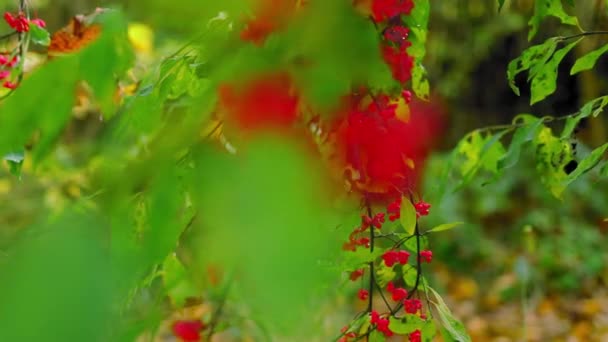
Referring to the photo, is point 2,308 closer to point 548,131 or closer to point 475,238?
point 548,131

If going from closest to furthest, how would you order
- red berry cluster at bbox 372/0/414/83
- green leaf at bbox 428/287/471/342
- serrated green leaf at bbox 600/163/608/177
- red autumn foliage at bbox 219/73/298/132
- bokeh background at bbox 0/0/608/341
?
red autumn foliage at bbox 219/73/298/132 < red berry cluster at bbox 372/0/414/83 < green leaf at bbox 428/287/471/342 < serrated green leaf at bbox 600/163/608/177 < bokeh background at bbox 0/0/608/341

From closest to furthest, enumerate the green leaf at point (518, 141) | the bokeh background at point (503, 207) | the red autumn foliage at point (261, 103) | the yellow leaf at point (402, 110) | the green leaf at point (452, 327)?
1. the red autumn foliage at point (261, 103)
2. the yellow leaf at point (402, 110)
3. the green leaf at point (452, 327)
4. the green leaf at point (518, 141)
5. the bokeh background at point (503, 207)

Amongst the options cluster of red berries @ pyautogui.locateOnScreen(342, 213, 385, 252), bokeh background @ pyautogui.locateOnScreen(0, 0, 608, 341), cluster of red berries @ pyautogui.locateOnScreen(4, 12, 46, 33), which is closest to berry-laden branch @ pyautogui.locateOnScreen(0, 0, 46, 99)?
cluster of red berries @ pyautogui.locateOnScreen(4, 12, 46, 33)

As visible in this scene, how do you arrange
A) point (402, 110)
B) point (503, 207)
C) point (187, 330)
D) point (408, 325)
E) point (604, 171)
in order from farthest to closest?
point (503, 207)
point (604, 171)
point (408, 325)
point (402, 110)
point (187, 330)

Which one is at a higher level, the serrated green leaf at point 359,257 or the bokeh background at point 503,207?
the serrated green leaf at point 359,257

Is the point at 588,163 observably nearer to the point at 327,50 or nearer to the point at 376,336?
the point at 376,336

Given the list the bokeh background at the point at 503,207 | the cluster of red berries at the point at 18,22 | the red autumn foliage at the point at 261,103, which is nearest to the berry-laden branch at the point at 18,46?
the cluster of red berries at the point at 18,22

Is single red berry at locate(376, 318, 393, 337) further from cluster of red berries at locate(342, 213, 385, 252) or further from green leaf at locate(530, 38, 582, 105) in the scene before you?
green leaf at locate(530, 38, 582, 105)

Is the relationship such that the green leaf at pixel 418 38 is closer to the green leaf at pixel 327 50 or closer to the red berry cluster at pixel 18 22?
the green leaf at pixel 327 50

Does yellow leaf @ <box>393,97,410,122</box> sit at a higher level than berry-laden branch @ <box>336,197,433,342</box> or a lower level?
higher

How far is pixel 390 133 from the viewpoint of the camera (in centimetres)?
29

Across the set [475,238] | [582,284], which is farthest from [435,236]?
[582,284]

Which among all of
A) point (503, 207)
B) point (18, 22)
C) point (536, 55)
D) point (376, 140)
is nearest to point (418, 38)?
point (536, 55)

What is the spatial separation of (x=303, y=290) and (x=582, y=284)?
3.59 metres
